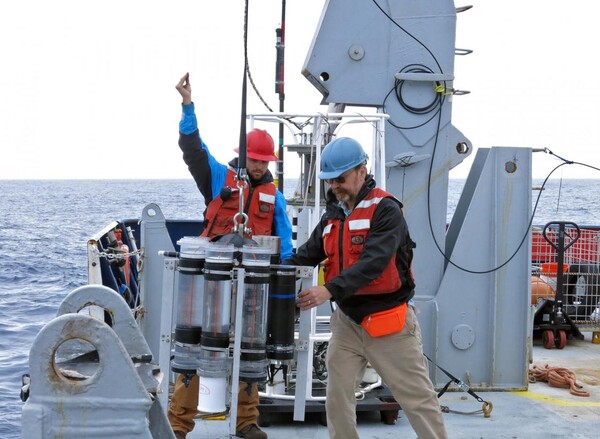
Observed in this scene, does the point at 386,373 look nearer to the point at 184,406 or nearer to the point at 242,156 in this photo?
the point at 184,406

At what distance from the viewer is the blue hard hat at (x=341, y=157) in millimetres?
4430

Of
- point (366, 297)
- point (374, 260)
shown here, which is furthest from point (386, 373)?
point (374, 260)

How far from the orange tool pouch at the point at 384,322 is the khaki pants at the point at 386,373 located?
7cm

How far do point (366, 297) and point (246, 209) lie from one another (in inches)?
46.7

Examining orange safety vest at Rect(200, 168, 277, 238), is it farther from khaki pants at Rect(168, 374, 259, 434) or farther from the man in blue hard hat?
khaki pants at Rect(168, 374, 259, 434)

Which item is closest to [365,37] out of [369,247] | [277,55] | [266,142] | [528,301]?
[277,55]

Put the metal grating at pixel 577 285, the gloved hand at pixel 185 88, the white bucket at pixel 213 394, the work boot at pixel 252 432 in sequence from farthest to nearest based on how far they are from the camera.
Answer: the metal grating at pixel 577 285, the work boot at pixel 252 432, the gloved hand at pixel 185 88, the white bucket at pixel 213 394

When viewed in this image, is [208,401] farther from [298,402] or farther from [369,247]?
[369,247]

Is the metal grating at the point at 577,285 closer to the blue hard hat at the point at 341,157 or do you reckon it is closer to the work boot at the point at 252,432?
the work boot at the point at 252,432

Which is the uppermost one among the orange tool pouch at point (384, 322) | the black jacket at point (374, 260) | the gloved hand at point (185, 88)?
the gloved hand at point (185, 88)

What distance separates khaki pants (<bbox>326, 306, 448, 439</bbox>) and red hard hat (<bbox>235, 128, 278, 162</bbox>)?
1163 millimetres

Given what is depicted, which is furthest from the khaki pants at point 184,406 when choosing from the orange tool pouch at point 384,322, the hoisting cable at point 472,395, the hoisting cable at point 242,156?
the hoisting cable at point 472,395

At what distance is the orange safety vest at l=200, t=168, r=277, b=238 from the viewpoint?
17.0 feet

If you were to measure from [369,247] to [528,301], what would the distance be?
3099 millimetres
